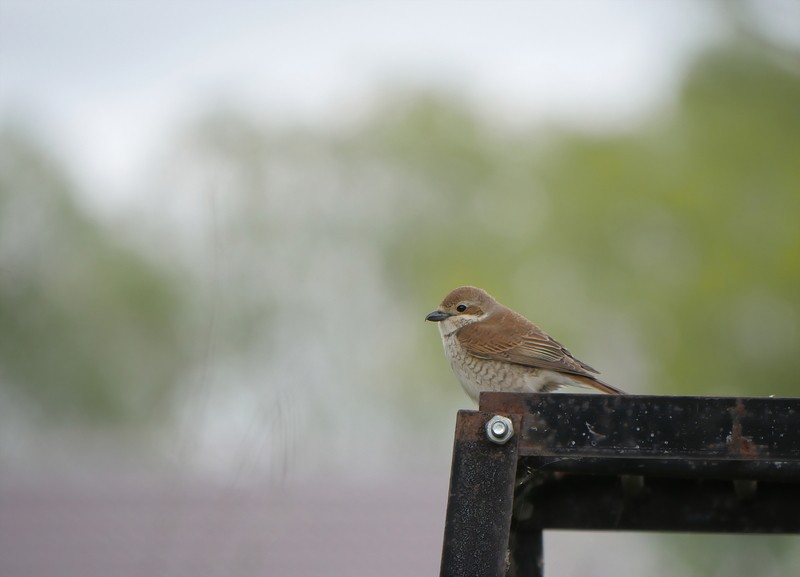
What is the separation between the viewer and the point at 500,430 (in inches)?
109

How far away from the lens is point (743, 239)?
70.4 ft

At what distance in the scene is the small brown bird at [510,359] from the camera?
18.1ft

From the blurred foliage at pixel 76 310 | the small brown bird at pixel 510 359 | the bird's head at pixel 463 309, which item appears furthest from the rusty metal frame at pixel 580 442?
the blurred foliage at pixel 76 310

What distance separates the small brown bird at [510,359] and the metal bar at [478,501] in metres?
2.64

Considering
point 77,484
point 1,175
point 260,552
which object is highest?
point 1,175

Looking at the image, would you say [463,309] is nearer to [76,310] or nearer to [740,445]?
[740,445]

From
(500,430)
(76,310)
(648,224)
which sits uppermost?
(648,224)

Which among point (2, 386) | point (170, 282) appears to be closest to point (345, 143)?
point (170, 282)

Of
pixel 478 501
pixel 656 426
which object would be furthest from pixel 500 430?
pixel 656 426

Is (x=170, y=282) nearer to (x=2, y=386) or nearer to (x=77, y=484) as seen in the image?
(x=2, y=386)

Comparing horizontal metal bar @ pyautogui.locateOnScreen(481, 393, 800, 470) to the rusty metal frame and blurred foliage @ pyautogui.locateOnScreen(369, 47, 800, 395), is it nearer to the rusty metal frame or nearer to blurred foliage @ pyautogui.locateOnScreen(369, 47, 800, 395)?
the rusty metal frame

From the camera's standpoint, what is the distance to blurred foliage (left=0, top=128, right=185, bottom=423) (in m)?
27.4

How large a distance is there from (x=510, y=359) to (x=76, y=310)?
989 inches

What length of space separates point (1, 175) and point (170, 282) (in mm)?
5420
